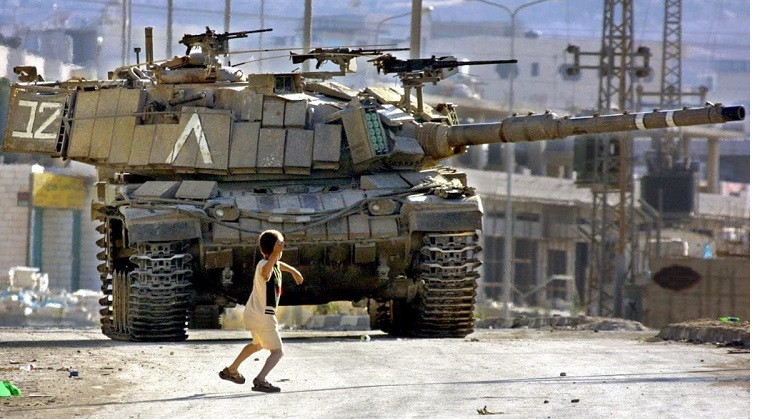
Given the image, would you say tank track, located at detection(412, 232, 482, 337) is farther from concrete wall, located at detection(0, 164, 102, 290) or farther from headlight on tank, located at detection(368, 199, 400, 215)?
concrete wall, located at detection(0, 164, 102, 290)

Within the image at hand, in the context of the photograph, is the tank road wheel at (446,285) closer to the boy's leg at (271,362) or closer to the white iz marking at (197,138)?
the white iz marking at (197,138)

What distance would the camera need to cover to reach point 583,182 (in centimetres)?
5019

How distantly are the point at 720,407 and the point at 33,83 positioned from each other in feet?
46.1

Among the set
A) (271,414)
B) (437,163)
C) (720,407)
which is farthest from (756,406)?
(437,163)

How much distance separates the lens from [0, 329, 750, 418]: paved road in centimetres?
1411

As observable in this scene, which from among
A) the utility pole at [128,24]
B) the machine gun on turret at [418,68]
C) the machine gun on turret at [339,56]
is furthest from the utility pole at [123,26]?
the machine gun on turret at [418,68]

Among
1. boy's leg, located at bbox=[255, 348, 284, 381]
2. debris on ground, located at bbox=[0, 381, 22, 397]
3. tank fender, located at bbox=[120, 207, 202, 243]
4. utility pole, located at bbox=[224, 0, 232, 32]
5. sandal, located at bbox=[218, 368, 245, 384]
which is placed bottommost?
debris on ground, located at bbox=[0, 381, 22, 397]

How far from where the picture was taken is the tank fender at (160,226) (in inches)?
902

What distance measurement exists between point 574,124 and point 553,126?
0.33 metres

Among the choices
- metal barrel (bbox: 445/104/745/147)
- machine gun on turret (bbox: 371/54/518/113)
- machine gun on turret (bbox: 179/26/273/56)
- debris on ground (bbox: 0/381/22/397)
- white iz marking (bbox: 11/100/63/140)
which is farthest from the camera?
machine gun on turret (bbox: 179/26/273/56)

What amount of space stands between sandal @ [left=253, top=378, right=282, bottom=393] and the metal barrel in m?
6.79

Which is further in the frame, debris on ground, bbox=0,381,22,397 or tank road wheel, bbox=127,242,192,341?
tank road wheel, bbox=127,242,192,341

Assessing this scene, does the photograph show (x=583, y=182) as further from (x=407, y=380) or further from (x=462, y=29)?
(x=462, y=29)

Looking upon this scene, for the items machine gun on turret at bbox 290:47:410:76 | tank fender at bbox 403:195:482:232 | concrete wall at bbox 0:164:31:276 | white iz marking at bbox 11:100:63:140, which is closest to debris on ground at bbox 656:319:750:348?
tank fender at bbox 403:195:482:232
